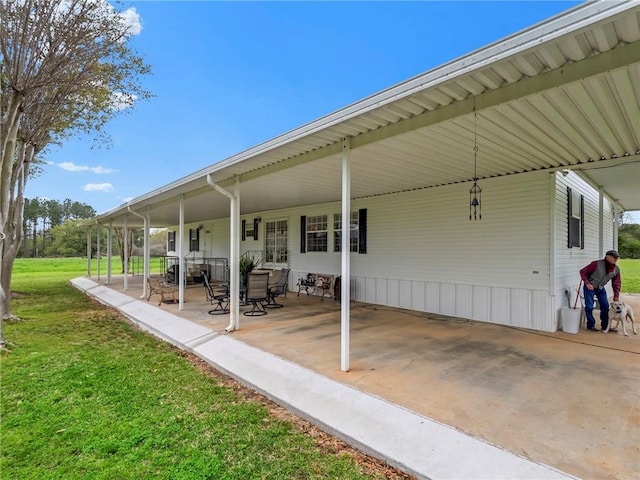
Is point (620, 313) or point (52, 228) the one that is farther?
point (52, 228)

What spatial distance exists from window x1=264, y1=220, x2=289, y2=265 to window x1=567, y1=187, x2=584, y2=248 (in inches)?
303

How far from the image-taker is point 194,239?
55.9 ft

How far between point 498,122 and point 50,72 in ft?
21.9

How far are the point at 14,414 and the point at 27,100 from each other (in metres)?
5.69

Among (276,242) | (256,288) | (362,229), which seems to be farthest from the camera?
(276,242)

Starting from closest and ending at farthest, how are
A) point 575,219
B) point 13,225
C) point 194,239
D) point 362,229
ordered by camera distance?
point 575,219 < point 13,225 < point 362,229 < point 194,239

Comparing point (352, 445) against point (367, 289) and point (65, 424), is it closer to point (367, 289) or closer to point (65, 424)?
point (65, 424)

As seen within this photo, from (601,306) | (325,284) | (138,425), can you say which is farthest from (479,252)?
(138,425)

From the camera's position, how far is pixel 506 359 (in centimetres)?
421

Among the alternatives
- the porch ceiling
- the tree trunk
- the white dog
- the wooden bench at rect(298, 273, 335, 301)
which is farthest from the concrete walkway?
the tree trunk

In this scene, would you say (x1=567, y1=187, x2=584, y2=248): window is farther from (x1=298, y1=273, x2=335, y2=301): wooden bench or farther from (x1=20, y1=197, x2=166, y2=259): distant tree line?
(x1=20, y1=197, x2=166, y2=259): distant tree line

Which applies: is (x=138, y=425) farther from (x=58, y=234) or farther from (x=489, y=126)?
(x=58, y=234)

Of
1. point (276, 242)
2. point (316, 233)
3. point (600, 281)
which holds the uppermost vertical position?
point (316, 233)

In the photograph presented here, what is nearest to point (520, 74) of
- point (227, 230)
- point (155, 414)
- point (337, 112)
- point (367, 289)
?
point (337, 112)
